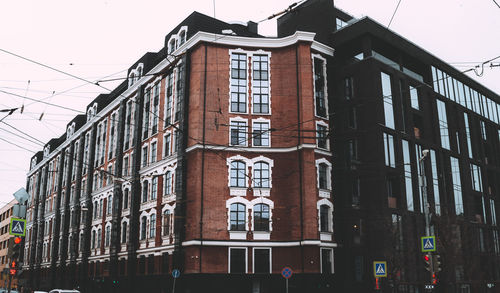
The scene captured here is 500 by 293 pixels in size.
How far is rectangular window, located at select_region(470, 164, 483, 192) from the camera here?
1969 inches

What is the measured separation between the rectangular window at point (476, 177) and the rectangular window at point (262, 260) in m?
26.7

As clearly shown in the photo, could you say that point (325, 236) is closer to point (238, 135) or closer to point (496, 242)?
point (238, 135)

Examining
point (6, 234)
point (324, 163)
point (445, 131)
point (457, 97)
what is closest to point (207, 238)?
point (324, 163)

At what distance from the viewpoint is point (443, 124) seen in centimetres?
4778

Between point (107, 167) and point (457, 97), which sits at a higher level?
point (457, 97)

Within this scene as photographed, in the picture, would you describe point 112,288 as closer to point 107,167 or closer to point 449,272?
point 107,167

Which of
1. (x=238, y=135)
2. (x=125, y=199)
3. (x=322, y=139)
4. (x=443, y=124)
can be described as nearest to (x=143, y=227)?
(x=125, y=199)

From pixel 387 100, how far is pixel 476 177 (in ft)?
58.5

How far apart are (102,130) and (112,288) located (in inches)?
788

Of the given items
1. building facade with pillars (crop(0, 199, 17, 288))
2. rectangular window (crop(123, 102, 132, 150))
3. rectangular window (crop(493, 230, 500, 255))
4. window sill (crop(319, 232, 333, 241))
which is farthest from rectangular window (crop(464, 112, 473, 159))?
building facade with pillars (crop(0, 199, 17, 288))

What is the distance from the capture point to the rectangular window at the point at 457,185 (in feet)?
Answer: 151

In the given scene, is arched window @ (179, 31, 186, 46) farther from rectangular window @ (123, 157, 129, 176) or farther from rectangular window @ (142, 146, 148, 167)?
rectangular window @ (123, 157, 129, 176)

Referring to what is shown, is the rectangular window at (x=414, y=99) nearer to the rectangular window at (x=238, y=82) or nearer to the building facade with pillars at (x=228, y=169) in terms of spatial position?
the building facade with pillars at (x=228, y=169)

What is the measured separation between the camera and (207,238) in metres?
35.0
